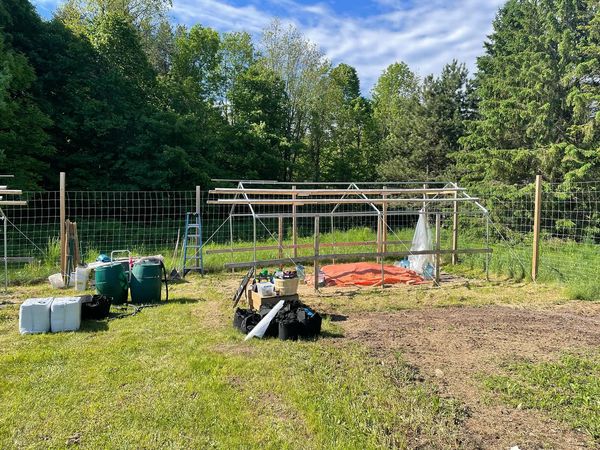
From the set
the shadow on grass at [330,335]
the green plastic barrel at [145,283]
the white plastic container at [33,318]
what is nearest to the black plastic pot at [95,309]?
the white plastic container at [33,318]

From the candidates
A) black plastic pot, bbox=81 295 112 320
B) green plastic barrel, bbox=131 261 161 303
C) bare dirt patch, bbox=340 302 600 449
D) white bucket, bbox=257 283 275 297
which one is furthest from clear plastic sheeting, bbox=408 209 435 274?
black plastic pot, bbox=81 295 112 320

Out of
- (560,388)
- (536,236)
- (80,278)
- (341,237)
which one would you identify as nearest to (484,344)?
(560,388)

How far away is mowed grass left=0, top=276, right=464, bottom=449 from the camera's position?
119 inches

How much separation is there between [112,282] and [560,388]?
20.6 feet

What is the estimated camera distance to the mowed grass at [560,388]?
3297 millimetres

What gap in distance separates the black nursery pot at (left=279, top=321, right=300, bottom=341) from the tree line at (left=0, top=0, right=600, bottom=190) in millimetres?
12611

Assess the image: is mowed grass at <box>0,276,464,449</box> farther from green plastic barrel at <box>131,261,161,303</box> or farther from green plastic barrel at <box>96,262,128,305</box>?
green plastic barrel at <box>131,261,161,303</box>

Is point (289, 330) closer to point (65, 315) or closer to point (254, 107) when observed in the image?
point (65, 315)

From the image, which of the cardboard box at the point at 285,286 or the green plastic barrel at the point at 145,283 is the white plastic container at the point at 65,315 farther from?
the cardboard box at the point at 285,286

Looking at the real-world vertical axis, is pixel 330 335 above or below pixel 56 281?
below

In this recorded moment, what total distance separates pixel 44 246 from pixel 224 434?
10.0m

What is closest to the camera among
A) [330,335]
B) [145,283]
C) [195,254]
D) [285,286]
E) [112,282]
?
[330,335]

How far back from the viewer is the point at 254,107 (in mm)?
22516

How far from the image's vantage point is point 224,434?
3.05 meters
